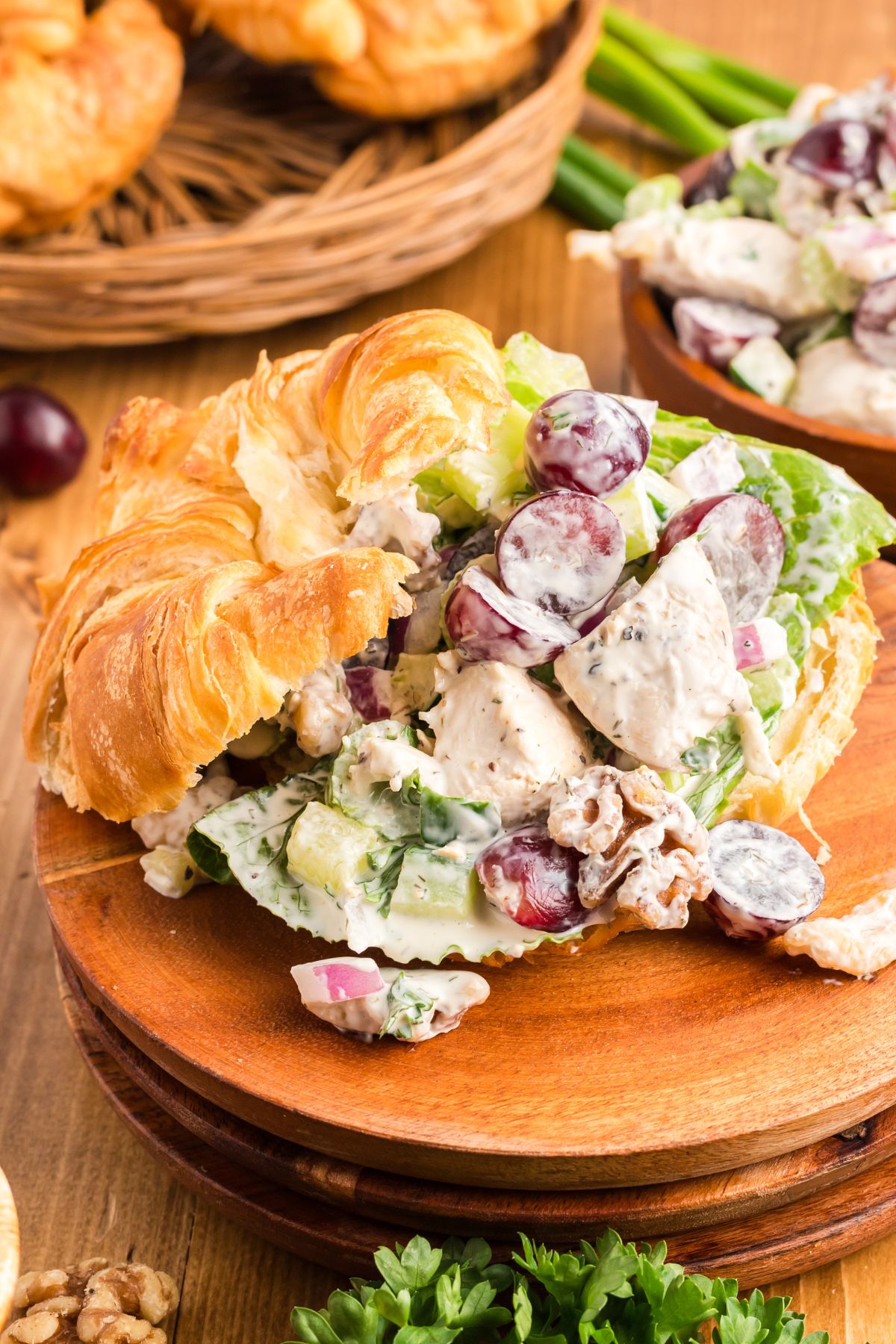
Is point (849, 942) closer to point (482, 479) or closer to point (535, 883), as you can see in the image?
point (535, 883)

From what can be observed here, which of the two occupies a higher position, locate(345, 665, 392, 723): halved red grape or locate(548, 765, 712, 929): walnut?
locate(548, 765, 712, 929): walnut

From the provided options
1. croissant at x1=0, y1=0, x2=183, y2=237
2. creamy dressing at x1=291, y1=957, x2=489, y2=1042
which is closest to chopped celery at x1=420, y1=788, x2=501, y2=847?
creamy dressing at x1=291, y1=957, x2=489, y2=1042

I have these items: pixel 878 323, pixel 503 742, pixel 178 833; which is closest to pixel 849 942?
pixel 503 742

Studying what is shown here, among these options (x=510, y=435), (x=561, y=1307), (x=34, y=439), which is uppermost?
(x=510, y=435)

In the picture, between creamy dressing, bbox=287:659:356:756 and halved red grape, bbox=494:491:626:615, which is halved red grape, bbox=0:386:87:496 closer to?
creamy dressing, bbox=287:659:356:756

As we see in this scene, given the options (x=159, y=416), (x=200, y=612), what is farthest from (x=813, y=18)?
(x=200, y=612)
